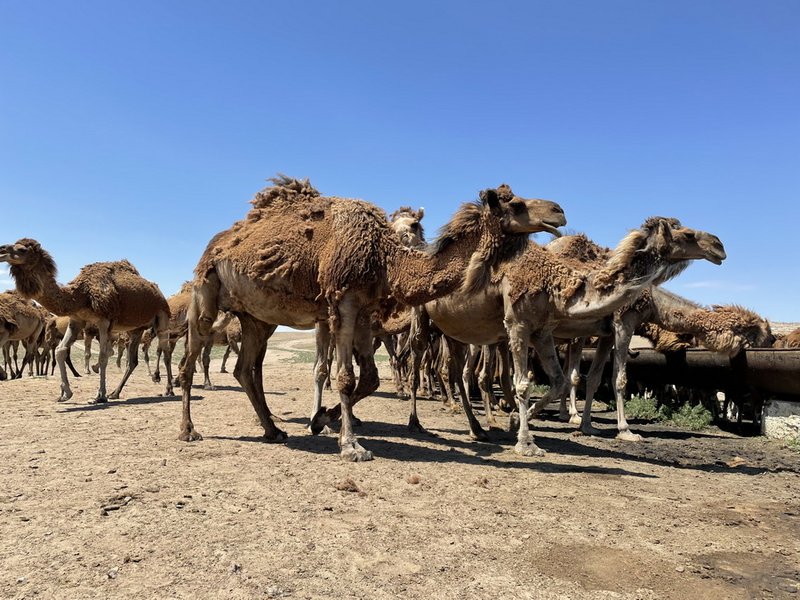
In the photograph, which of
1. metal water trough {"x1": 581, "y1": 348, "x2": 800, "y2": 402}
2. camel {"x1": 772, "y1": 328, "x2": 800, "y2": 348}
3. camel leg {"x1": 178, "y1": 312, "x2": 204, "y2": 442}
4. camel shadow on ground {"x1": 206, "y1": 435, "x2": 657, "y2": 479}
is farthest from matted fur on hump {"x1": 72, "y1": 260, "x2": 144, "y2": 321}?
camel {"x1": 772, "y1": 328, "x2": 800, "y2": 348}

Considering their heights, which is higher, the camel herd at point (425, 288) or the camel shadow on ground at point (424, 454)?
the camel herd at point (425, 288)

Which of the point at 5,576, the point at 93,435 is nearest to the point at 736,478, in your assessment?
the point at 5,576

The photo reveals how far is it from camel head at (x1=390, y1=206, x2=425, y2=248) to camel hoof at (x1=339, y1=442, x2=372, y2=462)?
8.69ft

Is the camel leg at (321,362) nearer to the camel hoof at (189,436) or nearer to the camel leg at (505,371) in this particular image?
the camel hoof at (189,436)

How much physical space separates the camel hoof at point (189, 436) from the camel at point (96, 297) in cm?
536

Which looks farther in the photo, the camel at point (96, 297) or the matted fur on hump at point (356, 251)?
the camel at point (96, 297)

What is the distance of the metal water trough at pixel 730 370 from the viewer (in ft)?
31.3

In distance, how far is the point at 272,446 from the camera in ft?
24.8

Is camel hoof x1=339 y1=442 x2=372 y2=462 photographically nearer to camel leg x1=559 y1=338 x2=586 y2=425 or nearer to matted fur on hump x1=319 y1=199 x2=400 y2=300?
matted fur on hump x1=319 y1=199 x2=400 y2=300

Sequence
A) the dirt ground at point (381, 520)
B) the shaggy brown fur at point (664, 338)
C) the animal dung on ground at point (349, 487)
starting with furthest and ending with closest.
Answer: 1. the shaggy brown fur at point (664, 338)
2. the animal dung on ground at point (349, 487)
3. the dirt ground at point (381, 520)

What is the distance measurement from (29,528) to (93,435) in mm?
4185

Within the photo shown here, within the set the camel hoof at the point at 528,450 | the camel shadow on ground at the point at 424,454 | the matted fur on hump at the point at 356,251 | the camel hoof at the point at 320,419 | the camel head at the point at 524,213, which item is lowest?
the camel shadow on ground at the point at 424,454

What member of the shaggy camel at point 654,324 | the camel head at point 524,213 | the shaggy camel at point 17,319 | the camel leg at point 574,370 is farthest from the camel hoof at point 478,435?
the shaggy camel at point 17,319

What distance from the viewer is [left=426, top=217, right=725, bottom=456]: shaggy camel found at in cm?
742
